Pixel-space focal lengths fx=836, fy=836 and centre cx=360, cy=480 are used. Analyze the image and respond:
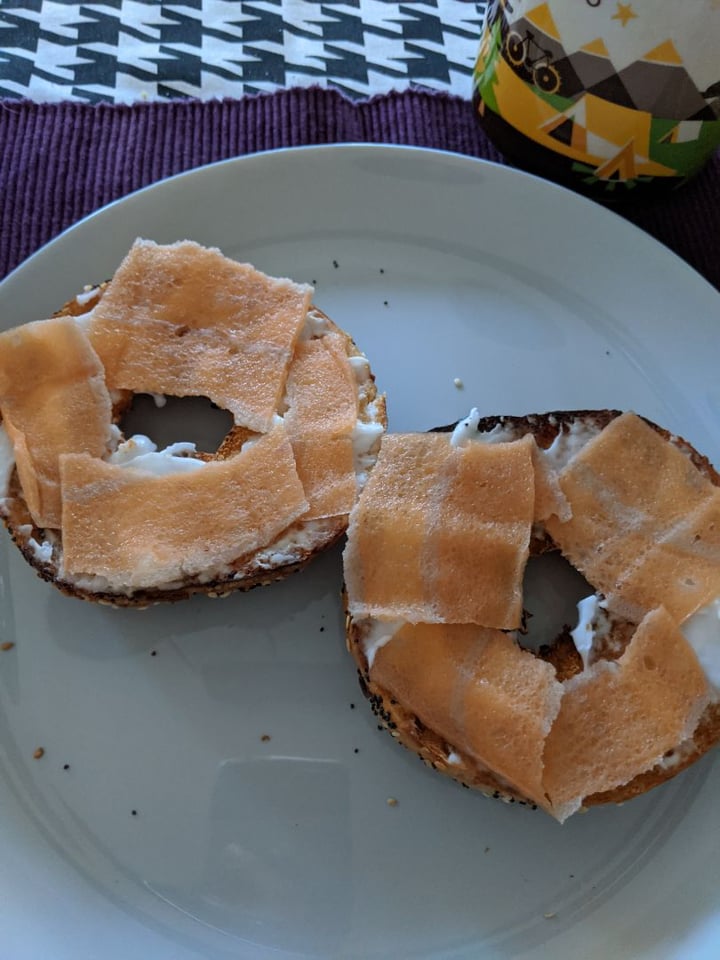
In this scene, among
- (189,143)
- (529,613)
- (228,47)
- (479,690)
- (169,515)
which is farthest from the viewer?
(228,47)

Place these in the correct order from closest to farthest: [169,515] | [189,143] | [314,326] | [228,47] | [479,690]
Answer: [479,690], [169,515], [314,326], [189,143], [228,47]

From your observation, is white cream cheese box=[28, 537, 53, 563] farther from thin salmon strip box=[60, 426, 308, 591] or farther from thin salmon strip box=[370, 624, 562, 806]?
thin salmon strip box=[370, 624, 562, 806]

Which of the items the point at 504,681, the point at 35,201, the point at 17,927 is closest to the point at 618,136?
the point at 504,681

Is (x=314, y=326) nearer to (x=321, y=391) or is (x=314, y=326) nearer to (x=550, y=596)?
(x=321, y=391)

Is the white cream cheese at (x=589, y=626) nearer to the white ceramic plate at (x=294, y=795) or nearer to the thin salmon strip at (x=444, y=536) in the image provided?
the thin salmon strip at (x=444, y=536)

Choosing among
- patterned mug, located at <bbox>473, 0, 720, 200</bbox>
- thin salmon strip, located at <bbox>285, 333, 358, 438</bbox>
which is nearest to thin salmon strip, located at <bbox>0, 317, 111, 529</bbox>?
thin salmon strip, located at <bbox>285, 333, 358, 438</bbox>

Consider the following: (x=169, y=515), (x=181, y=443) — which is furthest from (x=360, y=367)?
(x=169, y=515)
